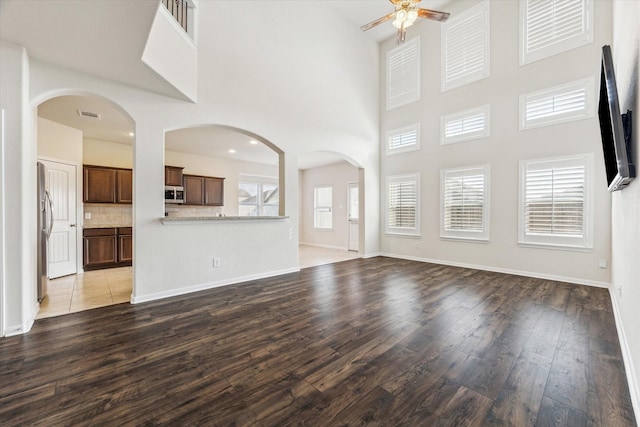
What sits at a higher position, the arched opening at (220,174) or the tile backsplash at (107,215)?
the arched opening at (220,174)

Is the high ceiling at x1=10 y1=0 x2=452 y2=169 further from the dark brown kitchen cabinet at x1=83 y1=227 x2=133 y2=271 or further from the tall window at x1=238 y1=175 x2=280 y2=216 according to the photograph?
the tall window at x1=238 y1=175 x2=280 y2=216

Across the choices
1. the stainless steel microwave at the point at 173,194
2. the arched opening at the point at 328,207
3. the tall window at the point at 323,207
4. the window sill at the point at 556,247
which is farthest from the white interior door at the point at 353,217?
the stainless steel microwave at the point at 173,194

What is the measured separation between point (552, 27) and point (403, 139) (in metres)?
3.08

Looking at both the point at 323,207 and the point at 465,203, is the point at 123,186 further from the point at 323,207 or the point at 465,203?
the point at 465,203

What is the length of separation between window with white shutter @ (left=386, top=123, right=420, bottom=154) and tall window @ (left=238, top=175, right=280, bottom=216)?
4.23 m

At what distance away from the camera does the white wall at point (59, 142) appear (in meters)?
4.50

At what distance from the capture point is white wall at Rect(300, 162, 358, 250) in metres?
8.37

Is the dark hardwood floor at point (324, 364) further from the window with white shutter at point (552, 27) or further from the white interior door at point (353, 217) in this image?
the white interior door at point (353, 217)

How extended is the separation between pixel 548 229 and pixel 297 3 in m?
6.20

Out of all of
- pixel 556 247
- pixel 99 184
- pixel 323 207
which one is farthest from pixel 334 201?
pixel 99 184

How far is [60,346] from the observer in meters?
2.30

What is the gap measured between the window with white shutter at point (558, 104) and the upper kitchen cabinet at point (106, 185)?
810cm

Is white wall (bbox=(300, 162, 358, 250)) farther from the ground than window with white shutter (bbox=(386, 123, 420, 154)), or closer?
closer

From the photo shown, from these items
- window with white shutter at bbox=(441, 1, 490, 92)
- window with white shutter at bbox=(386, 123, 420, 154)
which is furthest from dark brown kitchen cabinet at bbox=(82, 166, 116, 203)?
window with white shutter at bbox=(441, 1, 490, 92)
